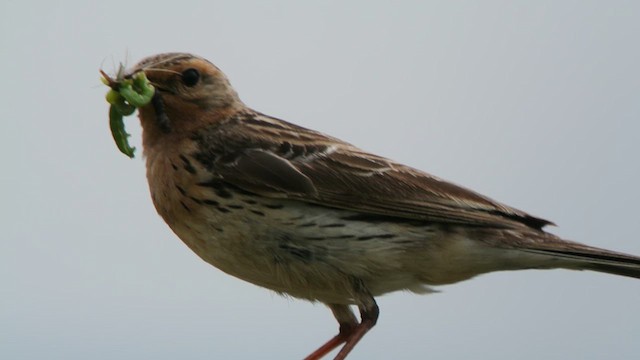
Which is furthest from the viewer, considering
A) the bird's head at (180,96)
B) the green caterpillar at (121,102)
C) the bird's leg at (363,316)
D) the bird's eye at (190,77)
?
the bird's eye at (190,77)

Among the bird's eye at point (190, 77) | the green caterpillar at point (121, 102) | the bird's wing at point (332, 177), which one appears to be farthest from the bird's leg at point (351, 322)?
the bird's eye at point (190, 77)

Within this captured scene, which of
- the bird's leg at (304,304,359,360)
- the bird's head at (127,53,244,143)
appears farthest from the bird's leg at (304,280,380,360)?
the bird's head at (127,53,244,143)

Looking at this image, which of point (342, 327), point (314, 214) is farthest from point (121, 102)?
point (342, 327)

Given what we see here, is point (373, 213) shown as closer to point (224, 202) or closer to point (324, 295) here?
point (324, 295)

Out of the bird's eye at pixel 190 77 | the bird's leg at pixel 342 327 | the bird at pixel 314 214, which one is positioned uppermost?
the bird's eye at pixel 190 77

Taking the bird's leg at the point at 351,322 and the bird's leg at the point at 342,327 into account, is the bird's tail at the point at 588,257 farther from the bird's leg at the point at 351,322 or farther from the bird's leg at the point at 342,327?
the bird's leg at the point at 342,327

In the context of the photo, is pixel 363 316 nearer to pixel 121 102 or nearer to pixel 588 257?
pixel 588 257

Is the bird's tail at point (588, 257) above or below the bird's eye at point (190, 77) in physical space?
below

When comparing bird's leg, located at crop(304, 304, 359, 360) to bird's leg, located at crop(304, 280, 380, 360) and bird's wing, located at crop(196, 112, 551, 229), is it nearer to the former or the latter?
bird's leg, located at crop(304, 280, 380, 360)
